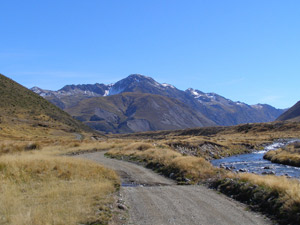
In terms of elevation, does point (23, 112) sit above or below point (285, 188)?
above

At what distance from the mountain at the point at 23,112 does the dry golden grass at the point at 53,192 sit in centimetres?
6820

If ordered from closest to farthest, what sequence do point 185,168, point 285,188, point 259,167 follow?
1. point 285,188
2. point 185,168
3. point 259,167

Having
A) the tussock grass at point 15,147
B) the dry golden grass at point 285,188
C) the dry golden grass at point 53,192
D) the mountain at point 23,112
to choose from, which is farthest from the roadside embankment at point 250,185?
the mountain at point 23,112

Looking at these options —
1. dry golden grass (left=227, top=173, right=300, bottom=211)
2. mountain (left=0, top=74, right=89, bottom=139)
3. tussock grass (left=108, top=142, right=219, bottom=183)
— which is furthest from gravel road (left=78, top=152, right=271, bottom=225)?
mountain (left=0, top=74, right=89, bottom=139)

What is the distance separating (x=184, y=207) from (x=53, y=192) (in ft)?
20.4

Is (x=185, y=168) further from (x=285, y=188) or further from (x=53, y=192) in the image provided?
(x=53, y=192)

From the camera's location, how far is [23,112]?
115 m

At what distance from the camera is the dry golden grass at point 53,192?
10.1 metres

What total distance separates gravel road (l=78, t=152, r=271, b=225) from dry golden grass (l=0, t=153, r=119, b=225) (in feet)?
4.34

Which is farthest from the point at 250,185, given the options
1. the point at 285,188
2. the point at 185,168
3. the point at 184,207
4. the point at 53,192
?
the point at 53,192

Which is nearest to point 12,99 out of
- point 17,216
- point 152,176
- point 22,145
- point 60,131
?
point 60,131

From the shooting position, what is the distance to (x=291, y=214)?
10539 mm

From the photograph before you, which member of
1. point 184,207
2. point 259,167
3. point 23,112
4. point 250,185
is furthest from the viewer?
point 23,112

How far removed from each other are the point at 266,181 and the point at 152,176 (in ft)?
30.5
